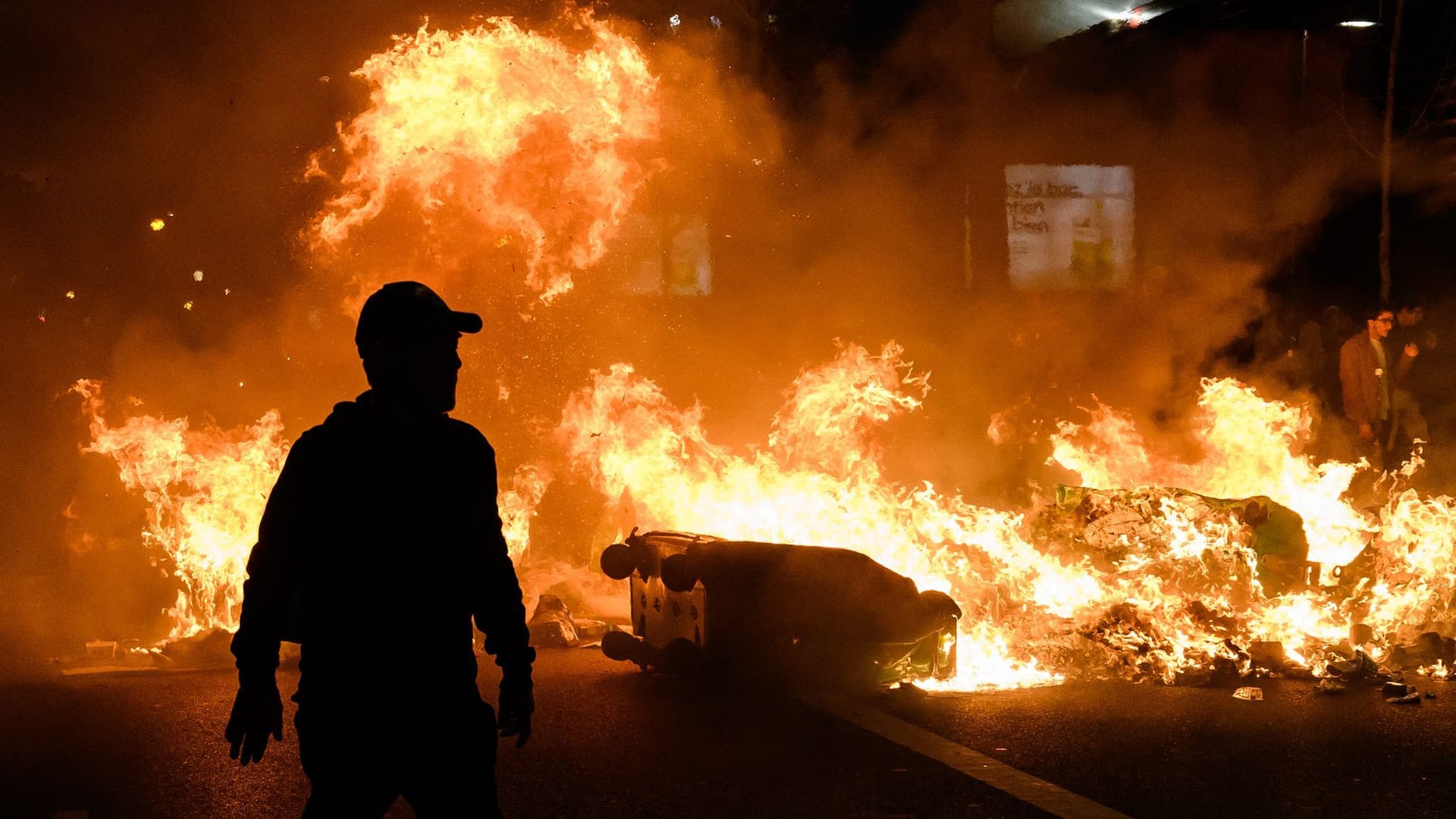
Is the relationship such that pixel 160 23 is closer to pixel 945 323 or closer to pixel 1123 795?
pixel 945 323

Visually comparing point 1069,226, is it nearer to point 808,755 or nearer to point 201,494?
point 201,494

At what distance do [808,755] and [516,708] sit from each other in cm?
332

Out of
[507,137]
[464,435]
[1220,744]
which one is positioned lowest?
[1220,744]

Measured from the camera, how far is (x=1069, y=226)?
2144 centimetres

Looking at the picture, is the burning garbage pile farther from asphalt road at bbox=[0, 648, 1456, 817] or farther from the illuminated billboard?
the illuminated billboard

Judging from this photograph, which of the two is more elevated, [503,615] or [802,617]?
[503,615]

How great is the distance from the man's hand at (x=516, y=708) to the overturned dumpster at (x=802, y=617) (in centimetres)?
444

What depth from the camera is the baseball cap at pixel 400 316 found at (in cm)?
333

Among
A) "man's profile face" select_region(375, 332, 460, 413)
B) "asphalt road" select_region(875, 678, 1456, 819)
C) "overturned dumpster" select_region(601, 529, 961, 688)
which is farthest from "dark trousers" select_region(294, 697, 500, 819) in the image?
"overturned dumpster" select_region(601, 529, 961, 688)

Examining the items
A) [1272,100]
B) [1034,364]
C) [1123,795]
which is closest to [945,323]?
[1034,364]

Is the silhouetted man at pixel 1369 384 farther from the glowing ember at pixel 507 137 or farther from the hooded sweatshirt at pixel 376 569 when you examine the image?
the hooded sweatshirt at pixel 376 569

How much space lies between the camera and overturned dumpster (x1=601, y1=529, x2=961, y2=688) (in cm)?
779

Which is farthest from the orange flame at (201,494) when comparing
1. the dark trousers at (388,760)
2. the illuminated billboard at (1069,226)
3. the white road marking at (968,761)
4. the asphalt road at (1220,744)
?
the illuminated billboard at (1069,226)

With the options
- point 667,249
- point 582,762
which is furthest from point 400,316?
point 667,249
